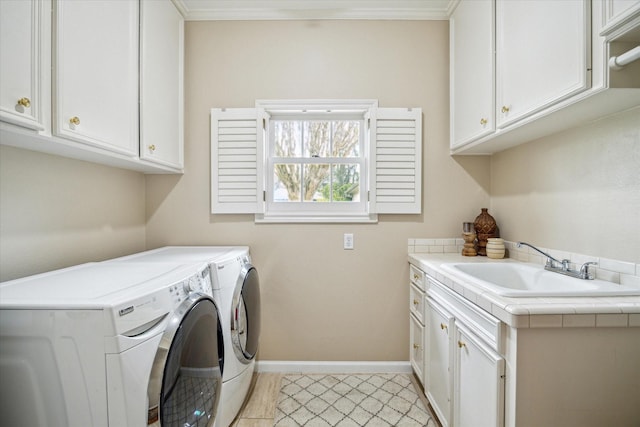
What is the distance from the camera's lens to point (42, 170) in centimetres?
138

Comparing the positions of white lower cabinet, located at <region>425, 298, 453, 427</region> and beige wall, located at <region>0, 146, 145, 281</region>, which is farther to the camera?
white lower cabinet, located at <region>425, 298, 453, 427</region>

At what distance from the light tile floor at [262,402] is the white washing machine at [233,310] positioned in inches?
3.1

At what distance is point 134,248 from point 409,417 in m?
2.14

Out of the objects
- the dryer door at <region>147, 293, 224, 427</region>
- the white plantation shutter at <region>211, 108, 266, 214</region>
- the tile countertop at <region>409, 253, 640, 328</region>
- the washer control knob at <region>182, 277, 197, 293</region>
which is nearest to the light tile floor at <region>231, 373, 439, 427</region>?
the dryer door at <region>147, 293, 224, 427</region>

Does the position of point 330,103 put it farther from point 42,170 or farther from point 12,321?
point 12,321

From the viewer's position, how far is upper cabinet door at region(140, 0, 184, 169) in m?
1.64

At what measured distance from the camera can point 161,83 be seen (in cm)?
183

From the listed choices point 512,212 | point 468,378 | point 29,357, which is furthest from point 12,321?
point 512,212

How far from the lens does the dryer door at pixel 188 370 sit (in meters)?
0.94

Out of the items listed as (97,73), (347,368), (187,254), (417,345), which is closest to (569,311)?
(417,345)

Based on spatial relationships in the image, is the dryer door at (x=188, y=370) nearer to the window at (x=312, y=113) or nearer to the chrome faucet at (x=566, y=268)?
the window at (x=312, y=113)

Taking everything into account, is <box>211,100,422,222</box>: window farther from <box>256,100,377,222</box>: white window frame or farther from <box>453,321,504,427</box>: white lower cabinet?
<box>453,321,504,427</box>: white lower cabinet

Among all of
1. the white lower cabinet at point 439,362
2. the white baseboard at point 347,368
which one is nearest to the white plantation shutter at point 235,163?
the white baseboard at point 347,368

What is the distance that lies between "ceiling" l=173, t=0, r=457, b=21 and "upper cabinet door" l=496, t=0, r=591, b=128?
68 centimetres
